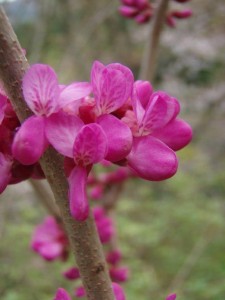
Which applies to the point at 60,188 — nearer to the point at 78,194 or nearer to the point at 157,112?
the point at 78,194

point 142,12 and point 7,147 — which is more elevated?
point 7,147

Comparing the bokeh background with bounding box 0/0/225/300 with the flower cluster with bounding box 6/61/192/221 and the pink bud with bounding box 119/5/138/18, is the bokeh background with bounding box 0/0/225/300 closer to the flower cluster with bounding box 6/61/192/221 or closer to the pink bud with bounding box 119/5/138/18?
the pink bud with bounding box 119/5/138/18

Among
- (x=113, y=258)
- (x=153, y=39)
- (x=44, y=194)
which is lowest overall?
(x=113, y=258)

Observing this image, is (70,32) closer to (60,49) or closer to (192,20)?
(60,49)

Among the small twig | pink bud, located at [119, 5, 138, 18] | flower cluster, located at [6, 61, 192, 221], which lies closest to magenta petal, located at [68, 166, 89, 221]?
flower cluster, located at [6, 61, 192, 221]

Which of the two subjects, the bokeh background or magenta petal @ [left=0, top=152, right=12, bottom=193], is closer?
magenta petal @ [left=0, top=152, right=12, bottom=193]

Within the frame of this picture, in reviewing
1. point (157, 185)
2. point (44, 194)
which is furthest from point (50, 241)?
point (157, 185)

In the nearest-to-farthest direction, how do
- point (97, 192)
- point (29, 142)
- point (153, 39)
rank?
1. point (29, 142)
2. point (153, 39)
3. point (97, 192)
